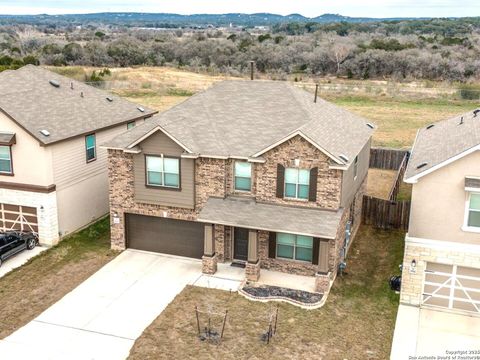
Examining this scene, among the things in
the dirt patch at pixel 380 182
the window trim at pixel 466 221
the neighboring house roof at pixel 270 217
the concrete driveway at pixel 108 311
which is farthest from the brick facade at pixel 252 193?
the dirt patch at pixel 380 182

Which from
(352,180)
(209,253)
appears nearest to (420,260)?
(352,180)

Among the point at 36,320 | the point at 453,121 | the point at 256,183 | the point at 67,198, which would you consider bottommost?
the point at 36,320

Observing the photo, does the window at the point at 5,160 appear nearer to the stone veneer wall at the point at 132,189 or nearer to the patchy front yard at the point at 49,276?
the patchy front yard at the point at 49,276

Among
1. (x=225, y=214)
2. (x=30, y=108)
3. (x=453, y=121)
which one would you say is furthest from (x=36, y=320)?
(x=453, y=121)

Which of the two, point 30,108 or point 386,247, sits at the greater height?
point 30,108

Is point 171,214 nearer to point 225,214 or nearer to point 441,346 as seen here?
point 225,214
